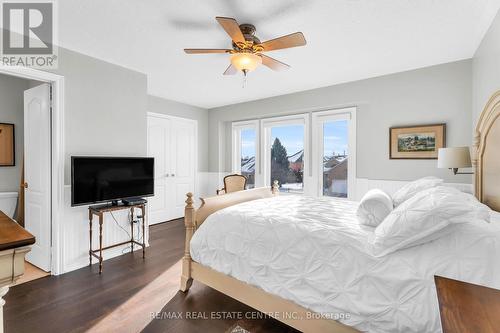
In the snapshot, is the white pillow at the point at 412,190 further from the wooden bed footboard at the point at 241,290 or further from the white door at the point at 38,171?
the white door at the point at 38,171

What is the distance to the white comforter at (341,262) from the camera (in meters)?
1.31

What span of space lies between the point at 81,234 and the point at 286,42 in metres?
3.10

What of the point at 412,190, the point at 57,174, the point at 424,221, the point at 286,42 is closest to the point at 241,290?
the point at 424,221

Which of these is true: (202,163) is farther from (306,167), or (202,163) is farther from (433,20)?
(433,20)

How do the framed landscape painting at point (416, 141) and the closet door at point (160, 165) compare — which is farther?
the closet door at point (160, 165)

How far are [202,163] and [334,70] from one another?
3497mm

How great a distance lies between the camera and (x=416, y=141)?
135 inches

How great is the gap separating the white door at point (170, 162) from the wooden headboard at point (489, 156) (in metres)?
4.64

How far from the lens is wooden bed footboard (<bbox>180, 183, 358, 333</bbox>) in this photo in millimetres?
1663

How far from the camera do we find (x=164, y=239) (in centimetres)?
402

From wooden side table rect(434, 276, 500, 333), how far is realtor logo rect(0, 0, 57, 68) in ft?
10.2

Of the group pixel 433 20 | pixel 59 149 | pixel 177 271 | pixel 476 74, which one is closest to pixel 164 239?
pixel 177 271

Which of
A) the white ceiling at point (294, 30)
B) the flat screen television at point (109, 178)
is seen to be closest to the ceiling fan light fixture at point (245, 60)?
the white ceiling at point (294, 30)

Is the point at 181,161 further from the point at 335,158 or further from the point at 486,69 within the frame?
the point at 486,69
